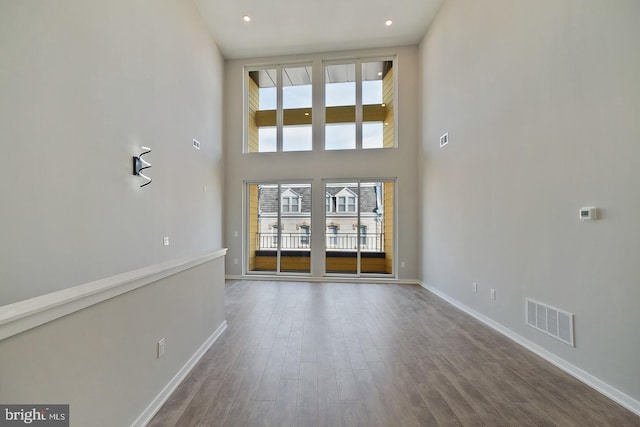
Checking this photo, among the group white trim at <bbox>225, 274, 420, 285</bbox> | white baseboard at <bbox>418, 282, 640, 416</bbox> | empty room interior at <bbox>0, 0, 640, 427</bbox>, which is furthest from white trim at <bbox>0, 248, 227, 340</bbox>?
white trim at <bbox>225, 274, 420, 285</bbox>

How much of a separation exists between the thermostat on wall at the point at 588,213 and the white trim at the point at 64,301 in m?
3.43

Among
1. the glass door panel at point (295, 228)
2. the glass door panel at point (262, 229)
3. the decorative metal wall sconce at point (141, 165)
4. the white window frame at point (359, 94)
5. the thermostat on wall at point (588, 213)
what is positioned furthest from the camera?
the glass door panel at point (262, 229)

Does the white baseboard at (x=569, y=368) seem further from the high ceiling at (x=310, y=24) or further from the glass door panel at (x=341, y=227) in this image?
the high ceiling at (x=310, y=24)

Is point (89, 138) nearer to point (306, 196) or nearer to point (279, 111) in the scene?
point (306, 196)

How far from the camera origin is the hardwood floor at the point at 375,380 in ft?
5.69

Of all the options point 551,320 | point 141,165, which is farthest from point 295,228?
point 551,320

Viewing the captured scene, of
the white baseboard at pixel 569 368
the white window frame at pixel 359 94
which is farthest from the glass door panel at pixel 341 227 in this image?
the white baseboard at pixel 569 368

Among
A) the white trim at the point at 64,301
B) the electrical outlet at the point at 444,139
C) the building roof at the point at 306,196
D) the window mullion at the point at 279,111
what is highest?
the window mullion at the point at 279,111

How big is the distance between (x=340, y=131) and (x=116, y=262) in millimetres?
4820

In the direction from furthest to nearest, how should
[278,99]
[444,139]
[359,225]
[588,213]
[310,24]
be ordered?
[278,99] < [359,225] < [310,24] < [444,139] < [588,213]

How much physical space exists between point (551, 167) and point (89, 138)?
448 cm

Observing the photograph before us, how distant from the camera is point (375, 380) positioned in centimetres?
213

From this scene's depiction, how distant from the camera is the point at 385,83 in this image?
5.93m

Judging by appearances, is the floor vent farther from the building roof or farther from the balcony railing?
the building roof
